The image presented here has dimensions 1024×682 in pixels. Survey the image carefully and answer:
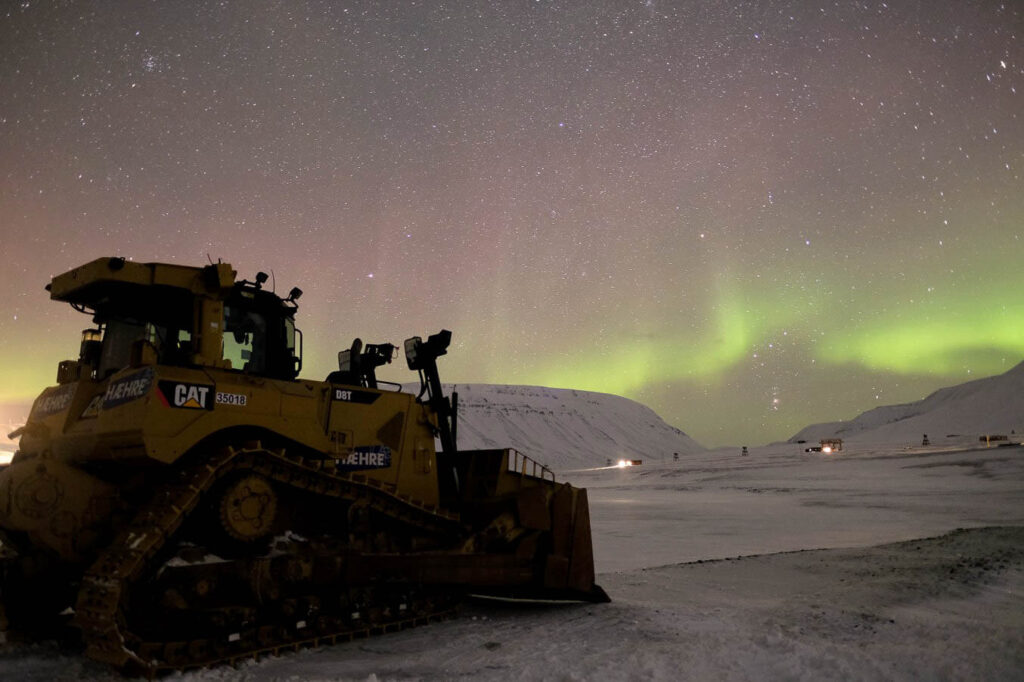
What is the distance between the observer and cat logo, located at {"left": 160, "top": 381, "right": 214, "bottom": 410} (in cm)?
523

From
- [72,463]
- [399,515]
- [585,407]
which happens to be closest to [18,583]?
[72,463]

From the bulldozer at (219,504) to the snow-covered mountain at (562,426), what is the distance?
96.1 m

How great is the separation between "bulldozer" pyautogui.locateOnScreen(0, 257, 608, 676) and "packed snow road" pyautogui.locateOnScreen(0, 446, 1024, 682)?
38cm

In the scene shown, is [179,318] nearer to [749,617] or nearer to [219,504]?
[219,504]

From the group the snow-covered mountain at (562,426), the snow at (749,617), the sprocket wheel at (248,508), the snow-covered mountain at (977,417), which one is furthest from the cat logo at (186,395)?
the snow-covered mountain at (977,417)

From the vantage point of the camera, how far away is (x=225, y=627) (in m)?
5.19

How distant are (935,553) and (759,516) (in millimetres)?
8186

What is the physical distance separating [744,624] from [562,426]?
419 ft

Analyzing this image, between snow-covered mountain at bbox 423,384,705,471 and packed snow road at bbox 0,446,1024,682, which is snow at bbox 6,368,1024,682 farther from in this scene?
snow-covered mountain at bbox 423,384,705,471

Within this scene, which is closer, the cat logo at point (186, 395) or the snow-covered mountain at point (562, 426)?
the cat logo at point (186, 395)

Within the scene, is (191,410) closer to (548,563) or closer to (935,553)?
(548,563)

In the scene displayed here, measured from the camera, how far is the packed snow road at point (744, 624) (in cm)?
516

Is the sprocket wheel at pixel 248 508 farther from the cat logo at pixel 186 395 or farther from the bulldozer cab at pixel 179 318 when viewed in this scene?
the bulldozer cab at pixel 179 318

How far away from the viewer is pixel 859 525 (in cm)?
1566
